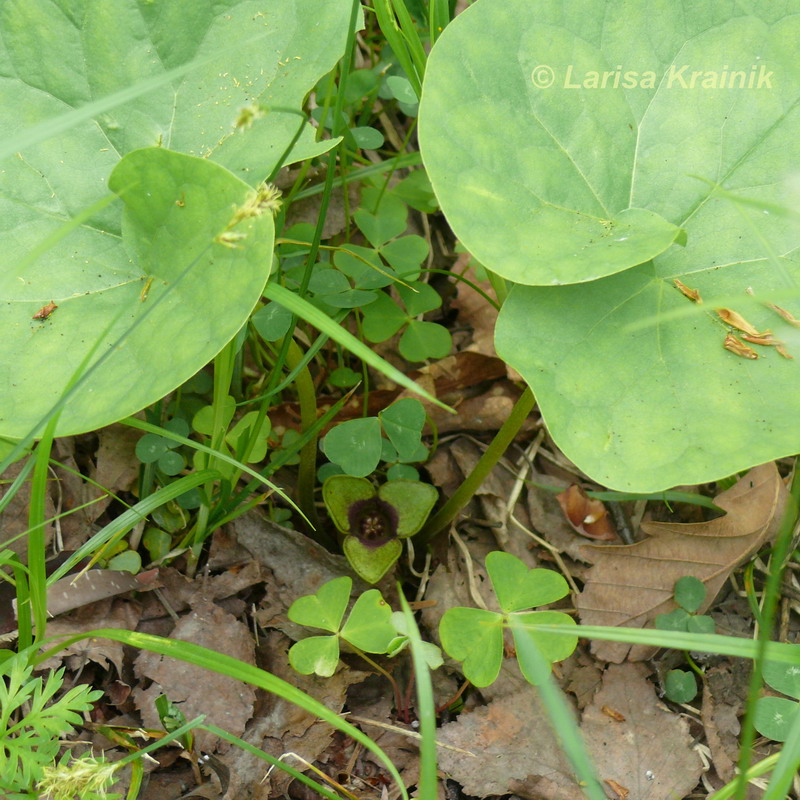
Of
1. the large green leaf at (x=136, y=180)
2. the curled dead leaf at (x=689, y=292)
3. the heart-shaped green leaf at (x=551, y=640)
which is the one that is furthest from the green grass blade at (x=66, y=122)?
the heart-shaped green leaf at (x=551, y=640)

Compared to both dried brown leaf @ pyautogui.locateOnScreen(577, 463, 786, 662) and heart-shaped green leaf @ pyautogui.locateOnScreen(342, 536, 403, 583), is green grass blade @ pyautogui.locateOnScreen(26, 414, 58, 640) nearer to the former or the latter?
heart-shaped green leaf @ pyautogui.locateOnScreen(342, 536, 403, 583)

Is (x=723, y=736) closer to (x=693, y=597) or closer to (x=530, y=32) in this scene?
(x=693, y=597)

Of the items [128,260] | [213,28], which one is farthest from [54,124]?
[213,28]

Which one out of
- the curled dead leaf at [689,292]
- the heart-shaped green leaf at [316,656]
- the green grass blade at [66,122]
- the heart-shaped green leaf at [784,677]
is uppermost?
the green grass blade at [66,122]

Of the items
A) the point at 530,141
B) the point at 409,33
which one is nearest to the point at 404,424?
the point at 530,141

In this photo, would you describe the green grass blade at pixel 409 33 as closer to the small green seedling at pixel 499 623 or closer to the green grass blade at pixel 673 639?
the small green seedling at pixel 499 623

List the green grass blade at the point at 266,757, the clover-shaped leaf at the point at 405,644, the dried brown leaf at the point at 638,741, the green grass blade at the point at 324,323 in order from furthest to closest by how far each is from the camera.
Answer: the dried brown leaf at the point at 638,741
the clover-shaped leaf at the point at 405,644
the green grass blade at the point at 266,757
the green grass blade at the point at 324,323
